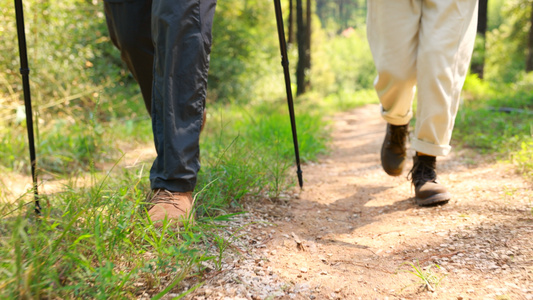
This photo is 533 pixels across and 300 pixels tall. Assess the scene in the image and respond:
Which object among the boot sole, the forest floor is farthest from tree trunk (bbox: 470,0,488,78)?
the boot sole

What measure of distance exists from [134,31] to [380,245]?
1590mm

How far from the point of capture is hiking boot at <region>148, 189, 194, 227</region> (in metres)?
1.55

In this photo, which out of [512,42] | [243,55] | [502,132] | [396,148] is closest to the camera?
[396,148]

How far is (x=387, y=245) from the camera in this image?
1.67m

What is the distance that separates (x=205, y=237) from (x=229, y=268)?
17 centimetres

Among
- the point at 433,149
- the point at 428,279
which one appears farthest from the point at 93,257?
the point at 433,149

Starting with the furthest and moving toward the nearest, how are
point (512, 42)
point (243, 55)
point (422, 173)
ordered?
1. point (512, 42)
2. point (243, 55)
3. point (422, 173)

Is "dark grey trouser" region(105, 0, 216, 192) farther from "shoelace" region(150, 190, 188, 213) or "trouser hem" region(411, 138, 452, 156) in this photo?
"trouser hem" region(411, 138, 452, 156)

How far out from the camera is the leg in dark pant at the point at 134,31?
1980mm

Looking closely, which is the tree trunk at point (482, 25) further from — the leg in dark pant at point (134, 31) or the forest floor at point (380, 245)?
the leg in dark pant at point (134, 31)

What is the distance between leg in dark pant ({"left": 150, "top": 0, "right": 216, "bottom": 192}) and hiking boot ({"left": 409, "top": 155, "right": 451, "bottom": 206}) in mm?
1301

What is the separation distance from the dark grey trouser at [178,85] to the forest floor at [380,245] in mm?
177

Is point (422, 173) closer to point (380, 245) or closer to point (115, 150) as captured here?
point (380, 245)

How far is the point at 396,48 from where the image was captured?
2.28m
